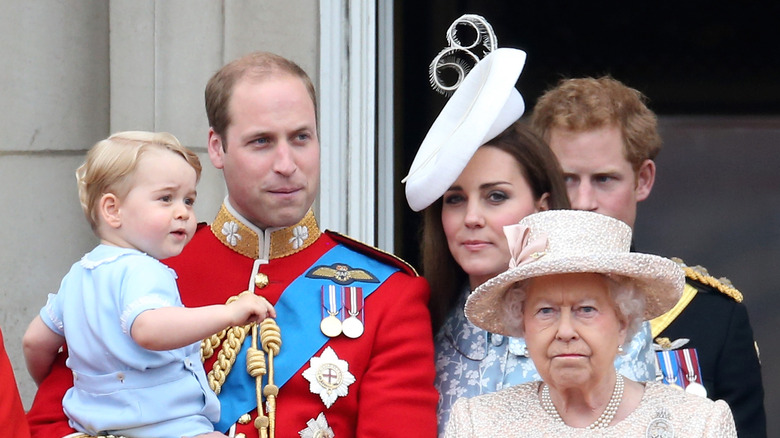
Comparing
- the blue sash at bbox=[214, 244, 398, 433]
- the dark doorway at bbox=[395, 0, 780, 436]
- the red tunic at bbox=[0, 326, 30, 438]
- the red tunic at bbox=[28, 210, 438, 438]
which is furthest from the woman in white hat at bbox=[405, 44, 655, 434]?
the dark doorway at bbox=[395, 0, 780, 436]

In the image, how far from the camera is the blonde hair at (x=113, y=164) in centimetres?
325

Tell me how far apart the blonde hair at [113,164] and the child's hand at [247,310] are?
341 mm

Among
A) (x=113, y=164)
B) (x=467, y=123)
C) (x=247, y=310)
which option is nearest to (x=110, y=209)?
(x=113, y=164)

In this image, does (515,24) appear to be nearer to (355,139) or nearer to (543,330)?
(355,139)

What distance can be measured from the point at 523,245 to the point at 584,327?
9.0 inches

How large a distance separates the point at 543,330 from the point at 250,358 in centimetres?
76

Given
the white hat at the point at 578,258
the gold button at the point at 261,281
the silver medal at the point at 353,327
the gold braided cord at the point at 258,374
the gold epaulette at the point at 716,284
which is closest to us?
the white hat at the point at 578,258

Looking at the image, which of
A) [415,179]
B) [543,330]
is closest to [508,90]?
[415,179]

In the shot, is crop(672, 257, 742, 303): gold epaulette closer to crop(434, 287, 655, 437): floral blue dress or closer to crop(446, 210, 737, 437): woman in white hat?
crop(434, 287, 655, 437): floral blue dress

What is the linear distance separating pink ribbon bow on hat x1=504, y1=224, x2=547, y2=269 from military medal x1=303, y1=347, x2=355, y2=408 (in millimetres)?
543

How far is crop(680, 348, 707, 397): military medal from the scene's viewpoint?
3635 mm

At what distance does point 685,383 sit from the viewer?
3.66m

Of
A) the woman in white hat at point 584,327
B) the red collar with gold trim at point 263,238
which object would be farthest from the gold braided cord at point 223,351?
the woman in white hat at point 584,327

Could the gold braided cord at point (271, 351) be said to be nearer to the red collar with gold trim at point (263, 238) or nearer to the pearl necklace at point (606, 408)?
the red collar with gold trim at point (263, 238)
